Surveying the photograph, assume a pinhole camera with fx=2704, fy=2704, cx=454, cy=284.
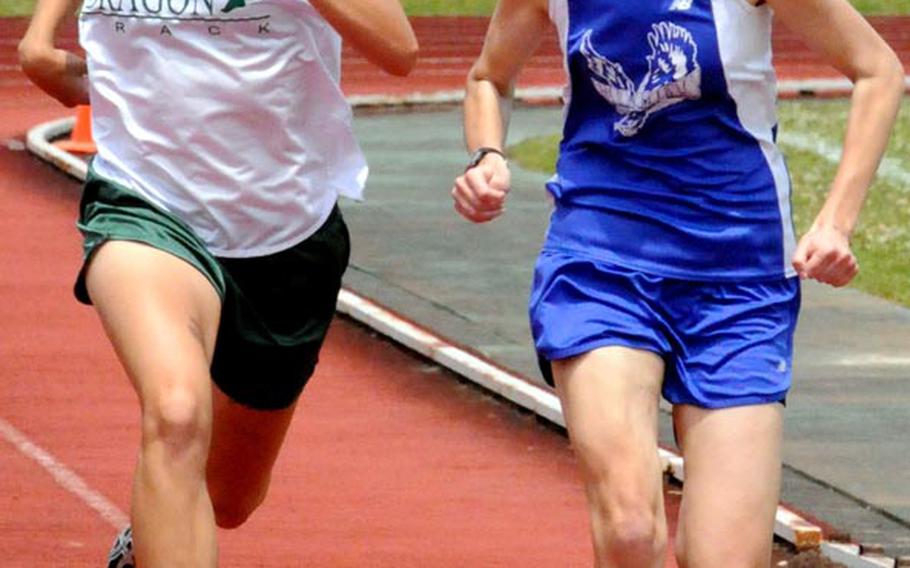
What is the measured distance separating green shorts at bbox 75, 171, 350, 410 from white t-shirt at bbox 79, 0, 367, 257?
50 mm

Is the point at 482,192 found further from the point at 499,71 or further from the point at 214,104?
the point at 214,104

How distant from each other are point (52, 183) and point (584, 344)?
1221cm

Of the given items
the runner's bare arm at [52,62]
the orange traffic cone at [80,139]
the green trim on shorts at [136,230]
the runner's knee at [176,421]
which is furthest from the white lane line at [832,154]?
the runner's knee at [176,421]

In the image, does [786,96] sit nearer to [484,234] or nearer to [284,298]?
[484,234]

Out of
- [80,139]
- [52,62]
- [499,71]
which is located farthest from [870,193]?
[499,71]

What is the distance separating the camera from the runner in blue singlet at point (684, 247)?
5520 mm

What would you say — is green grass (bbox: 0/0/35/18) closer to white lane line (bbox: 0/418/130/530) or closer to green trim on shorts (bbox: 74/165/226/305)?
white lane line (bbox: 0/418/130/530)

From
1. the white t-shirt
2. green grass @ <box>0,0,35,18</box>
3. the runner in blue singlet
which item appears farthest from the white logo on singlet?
green grass @ <box>0,0,35,18</box>

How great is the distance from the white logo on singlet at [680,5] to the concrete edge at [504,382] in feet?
6.08

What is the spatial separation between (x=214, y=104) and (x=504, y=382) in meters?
4.38

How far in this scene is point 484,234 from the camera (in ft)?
50.0

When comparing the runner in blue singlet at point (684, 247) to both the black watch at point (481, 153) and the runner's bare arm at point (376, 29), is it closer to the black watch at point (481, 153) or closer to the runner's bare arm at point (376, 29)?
the black watch at point (481, 153)

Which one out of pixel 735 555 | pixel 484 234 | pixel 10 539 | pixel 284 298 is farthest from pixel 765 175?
pixel 484 234

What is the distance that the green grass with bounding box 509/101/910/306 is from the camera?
14047 mm
